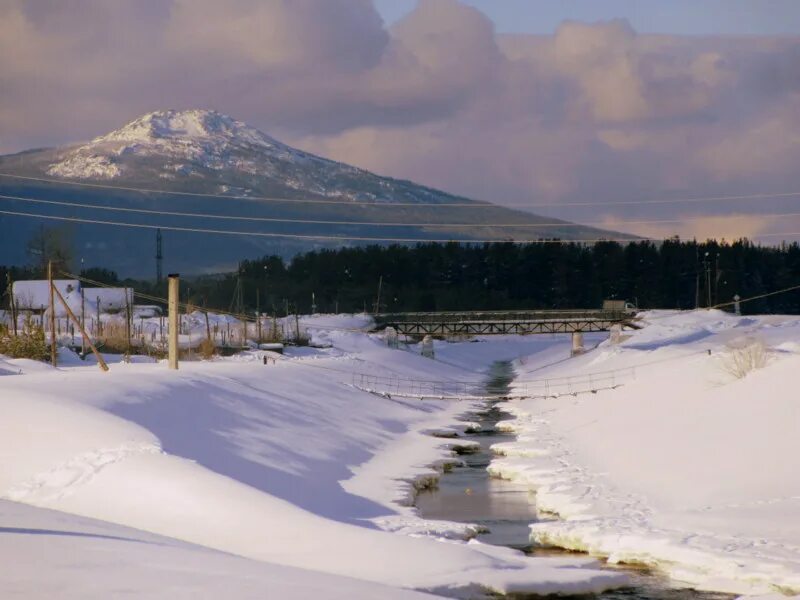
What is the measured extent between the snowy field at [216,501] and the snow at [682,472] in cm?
214

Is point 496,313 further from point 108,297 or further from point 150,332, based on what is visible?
point 108,297

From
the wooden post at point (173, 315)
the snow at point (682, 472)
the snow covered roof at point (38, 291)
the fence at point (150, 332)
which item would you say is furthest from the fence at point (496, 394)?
the snow covered roof at point (38, 291)

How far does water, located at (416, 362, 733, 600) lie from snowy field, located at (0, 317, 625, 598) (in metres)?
0.79

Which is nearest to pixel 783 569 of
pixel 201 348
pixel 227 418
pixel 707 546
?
pixel 707 546

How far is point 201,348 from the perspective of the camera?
99.5 m

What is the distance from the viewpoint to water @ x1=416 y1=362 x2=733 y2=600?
78.0ft

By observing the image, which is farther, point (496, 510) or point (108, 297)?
point (108, 297)

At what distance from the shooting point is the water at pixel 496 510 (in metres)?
23.8

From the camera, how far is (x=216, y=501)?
2894 cm

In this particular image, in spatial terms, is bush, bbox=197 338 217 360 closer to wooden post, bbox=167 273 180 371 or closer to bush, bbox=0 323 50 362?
bush, bbox=0 323 50 362

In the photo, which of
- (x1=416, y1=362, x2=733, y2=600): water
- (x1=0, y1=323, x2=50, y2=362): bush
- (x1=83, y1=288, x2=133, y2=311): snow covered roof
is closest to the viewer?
(x1=416, y1=362, x2=733, y2=600): water

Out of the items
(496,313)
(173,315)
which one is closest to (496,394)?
(173,315)

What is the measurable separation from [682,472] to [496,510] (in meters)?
5.73

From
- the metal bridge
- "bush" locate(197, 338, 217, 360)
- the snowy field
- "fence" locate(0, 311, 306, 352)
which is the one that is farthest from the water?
the metal bridge
